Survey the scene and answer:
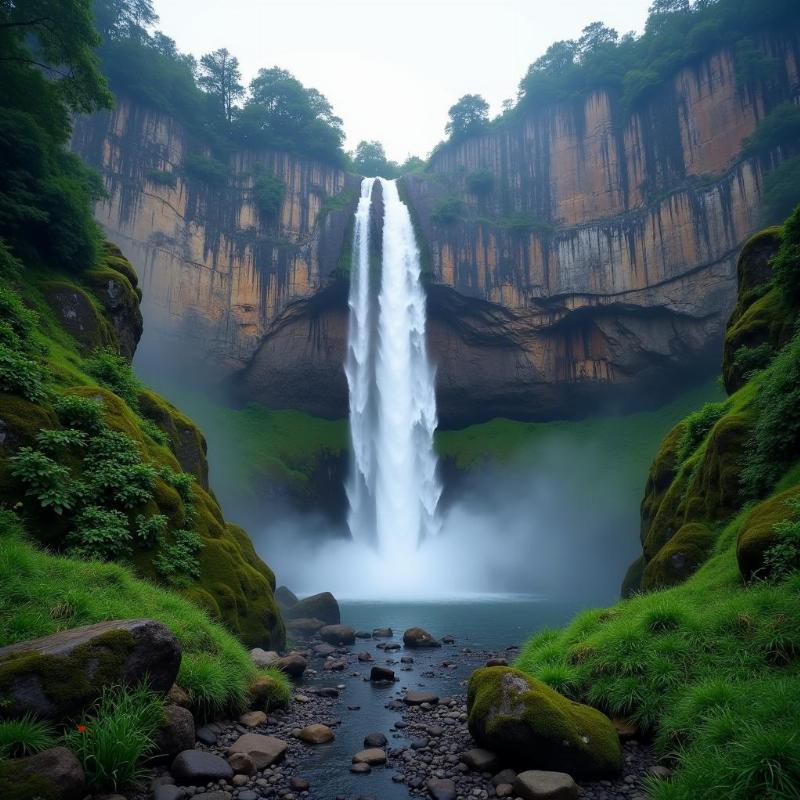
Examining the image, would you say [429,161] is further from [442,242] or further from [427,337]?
[427,337]

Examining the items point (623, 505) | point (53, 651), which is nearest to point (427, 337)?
point (623, 505)

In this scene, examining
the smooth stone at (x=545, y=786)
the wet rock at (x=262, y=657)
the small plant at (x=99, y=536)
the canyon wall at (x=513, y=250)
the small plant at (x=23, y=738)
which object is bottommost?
the wet rock at (x=262, y=657)

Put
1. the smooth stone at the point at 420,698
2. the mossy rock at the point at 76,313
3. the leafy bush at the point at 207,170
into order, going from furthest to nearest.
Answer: the leafy bush at the point at 207,170 < the mossy rock at the point at 76,313 < the smooth stone at the point at 420,698

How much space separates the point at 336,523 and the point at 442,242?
877 inches

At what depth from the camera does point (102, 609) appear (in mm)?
6145

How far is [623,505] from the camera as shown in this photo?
34406 millimetres

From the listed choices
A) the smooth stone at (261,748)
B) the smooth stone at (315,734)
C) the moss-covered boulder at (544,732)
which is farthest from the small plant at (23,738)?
the moss-covered boulder at (544,732)

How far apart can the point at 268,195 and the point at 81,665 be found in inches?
1623

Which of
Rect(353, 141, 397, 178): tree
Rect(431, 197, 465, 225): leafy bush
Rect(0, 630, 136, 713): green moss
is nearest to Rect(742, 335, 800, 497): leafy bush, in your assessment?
Rect(0, 630, 136, 713): green moss

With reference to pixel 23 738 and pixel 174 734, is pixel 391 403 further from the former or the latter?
pixel 23 738

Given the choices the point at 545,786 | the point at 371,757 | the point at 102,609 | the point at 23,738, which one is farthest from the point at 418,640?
the point at 23,738

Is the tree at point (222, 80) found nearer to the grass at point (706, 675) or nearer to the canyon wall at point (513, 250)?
the canyon wall at point (513, 250)

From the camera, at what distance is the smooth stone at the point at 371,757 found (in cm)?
586

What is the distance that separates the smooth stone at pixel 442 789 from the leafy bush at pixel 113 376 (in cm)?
1149
